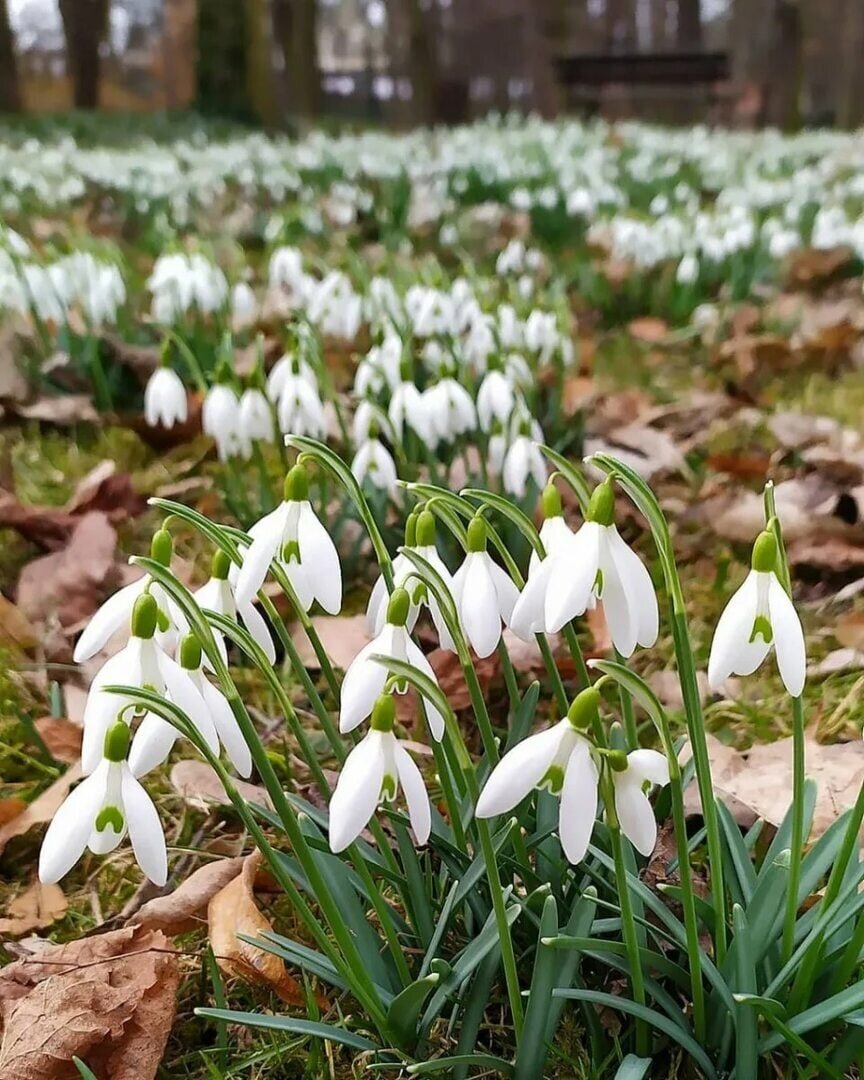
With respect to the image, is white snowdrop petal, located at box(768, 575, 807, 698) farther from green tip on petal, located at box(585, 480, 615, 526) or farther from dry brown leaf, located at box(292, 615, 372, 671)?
dry brown leaf, located at box(292, 615, 372, 671)

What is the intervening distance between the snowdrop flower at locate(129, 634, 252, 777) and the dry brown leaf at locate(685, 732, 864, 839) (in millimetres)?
667

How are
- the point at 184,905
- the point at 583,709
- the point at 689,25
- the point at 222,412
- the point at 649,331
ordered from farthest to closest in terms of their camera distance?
the point at 689,25 → the point at 649,331 → the point at 222,412 → the point at 184,905 → the point at 583,709

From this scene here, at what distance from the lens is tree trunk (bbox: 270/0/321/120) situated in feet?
52.4

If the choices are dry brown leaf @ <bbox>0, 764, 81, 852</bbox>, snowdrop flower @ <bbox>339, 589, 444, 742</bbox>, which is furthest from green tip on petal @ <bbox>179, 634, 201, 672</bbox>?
dry brown leaf @ <bbox>0, 764, 81, 852</bbox>

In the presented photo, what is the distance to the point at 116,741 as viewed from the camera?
0.83 meters

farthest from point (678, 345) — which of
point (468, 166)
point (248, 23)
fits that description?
point (248, 23)

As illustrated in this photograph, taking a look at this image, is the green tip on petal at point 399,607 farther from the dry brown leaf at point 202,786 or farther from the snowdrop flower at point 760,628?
the dry brown leaf at point 202,786

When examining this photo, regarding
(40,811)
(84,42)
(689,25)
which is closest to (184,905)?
(40,811)

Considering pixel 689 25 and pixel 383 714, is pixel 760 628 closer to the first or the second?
pixel 383 714

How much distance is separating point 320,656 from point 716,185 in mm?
6715

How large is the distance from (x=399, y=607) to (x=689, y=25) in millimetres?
23082

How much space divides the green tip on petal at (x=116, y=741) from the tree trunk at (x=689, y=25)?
22.0 meters

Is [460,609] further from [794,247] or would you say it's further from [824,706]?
[794,247]

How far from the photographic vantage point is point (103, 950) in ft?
3.99
